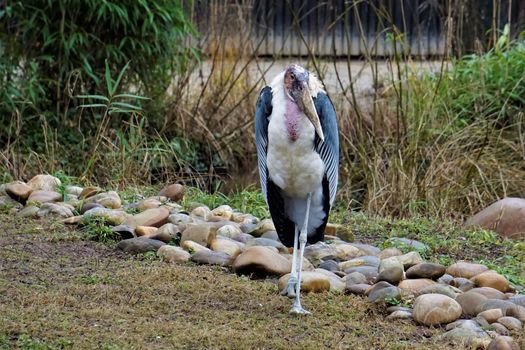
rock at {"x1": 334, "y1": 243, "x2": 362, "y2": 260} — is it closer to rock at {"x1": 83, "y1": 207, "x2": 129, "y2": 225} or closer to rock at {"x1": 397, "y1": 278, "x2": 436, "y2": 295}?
rock at {"x1": 397, "y1": 278, "x2": 436, "y2": 295}

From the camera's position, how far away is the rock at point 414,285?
5093 millimetres

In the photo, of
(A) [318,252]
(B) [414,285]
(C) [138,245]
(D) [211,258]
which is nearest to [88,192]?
(C) [138,245]

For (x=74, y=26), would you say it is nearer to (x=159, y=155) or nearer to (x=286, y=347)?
(x=159, y=155)

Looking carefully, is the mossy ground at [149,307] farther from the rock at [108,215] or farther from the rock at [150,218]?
the rock at [150,218]

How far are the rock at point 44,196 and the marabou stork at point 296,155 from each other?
199 centimetres

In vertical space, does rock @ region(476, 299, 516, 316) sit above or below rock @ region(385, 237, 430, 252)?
above

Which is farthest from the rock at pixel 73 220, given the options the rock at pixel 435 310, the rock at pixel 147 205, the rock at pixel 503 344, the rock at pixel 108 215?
the rock at pixel 503 344

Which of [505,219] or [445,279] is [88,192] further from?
[505,219]

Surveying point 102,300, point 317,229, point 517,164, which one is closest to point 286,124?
point 317,229

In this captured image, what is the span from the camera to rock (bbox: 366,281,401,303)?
4.89 metres

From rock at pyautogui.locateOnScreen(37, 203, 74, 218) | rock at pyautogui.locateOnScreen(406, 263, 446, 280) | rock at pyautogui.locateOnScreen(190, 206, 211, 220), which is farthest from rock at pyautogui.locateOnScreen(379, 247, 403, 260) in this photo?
rock at pyautogui.locateOnScreen(37, 203, 74, 218)

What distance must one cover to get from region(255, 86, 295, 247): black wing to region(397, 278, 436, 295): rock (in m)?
0.67

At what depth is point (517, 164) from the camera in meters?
8.48

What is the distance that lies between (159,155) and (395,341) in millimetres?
4307
